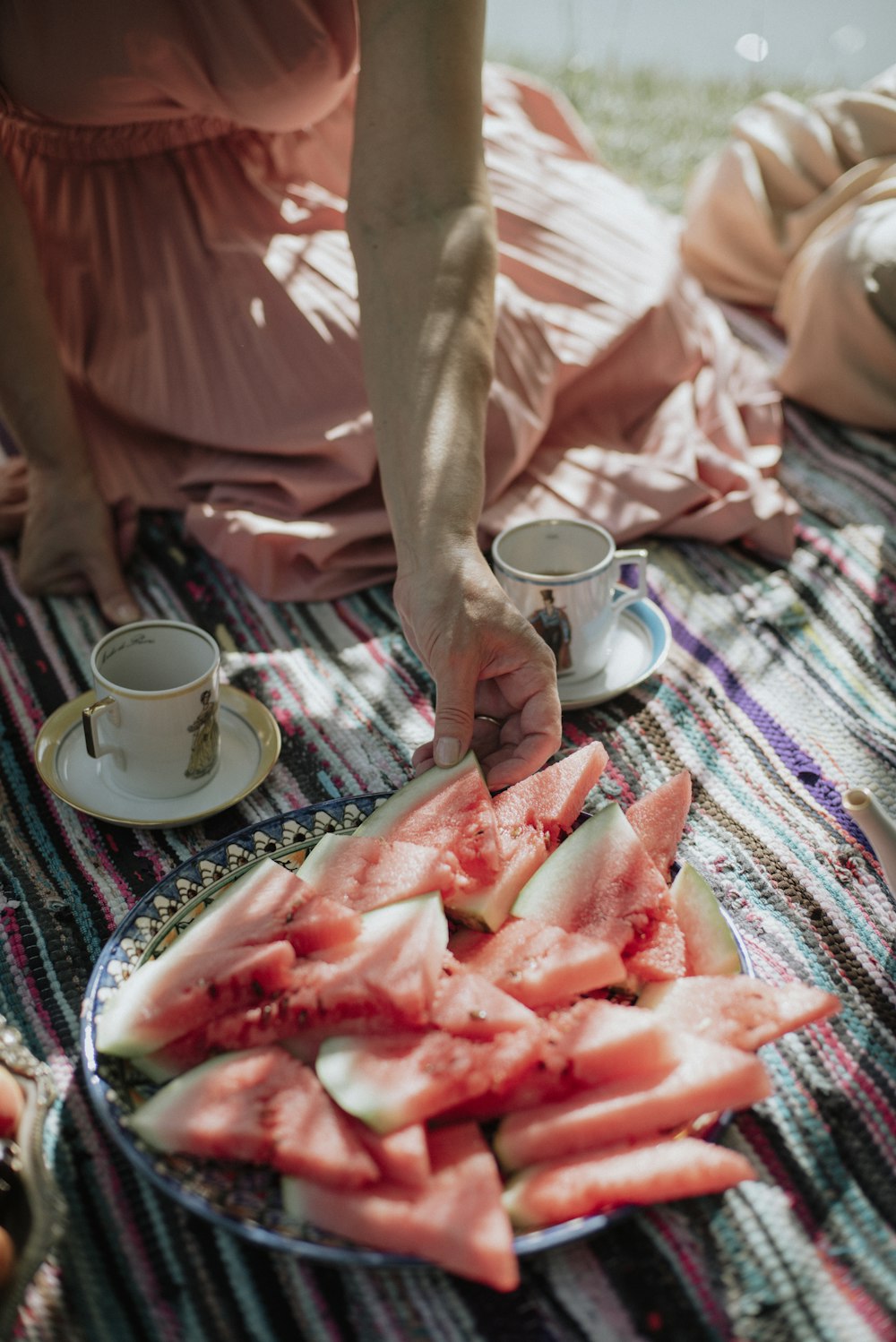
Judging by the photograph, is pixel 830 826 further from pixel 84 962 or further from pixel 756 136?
pixel 756 136

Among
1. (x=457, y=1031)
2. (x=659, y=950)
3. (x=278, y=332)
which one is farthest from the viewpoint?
(x=278, y=332)

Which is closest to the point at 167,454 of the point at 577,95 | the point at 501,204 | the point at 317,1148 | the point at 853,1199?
the point at 501,204

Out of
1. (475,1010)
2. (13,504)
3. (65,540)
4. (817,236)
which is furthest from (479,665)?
(817,236)

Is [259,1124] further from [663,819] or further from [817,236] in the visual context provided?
[817,236]

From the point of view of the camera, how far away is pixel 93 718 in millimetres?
1336

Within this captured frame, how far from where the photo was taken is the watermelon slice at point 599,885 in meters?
1.07

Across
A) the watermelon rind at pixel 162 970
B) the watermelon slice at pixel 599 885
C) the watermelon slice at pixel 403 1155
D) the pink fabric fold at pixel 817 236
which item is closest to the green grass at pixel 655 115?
the pink fabric fold at pixel 817 236

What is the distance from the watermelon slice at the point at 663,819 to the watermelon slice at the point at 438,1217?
43 centimetres

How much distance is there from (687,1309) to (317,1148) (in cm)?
32

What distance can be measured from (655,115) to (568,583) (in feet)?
10.8

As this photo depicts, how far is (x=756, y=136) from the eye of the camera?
269 cm

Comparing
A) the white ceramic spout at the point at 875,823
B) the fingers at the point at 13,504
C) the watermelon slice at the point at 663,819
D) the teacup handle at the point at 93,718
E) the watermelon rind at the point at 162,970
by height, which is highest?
the white ceramic spout at the point at 875,823

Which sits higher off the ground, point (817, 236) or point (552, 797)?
point (817, 236)

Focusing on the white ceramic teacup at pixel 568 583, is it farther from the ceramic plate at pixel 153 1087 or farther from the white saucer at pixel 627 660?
the ceramic plate at pixel 153 1087
